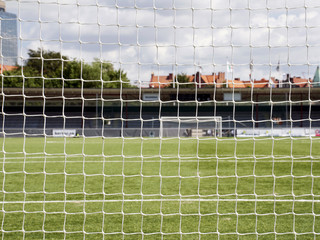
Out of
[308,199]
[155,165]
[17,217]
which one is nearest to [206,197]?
[308,199]

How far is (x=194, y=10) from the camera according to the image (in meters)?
4.87

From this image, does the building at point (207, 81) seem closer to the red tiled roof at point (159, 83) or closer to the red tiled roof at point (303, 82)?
the red tiled roof at point (159, 83)

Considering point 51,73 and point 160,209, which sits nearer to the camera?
point 160,209

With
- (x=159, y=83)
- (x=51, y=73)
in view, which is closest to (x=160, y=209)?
(x=159, y=83)

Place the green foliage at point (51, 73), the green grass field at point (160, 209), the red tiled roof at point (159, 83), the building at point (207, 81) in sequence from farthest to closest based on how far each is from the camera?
the green foliage at point (51, 73) < the building at point (207, 81) < the red tiled roof at point (159, 83) < the green grass field at point (160, 209)

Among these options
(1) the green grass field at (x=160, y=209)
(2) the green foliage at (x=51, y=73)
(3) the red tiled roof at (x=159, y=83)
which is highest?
(2) the green foliage at (x=51, y=73)

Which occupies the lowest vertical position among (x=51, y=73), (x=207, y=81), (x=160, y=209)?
(x=160, y=209)

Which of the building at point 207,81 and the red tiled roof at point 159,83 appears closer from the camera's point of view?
the red tiled roof at point 159,83

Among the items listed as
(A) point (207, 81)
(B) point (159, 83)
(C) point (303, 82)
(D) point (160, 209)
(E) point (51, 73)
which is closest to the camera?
(B) point (159, 83)

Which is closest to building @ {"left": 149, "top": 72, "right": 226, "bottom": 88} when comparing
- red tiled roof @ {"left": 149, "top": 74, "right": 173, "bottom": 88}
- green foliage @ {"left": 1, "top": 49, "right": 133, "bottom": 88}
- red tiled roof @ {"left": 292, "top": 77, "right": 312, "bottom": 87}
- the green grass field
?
red tiled roof @ {"left": 149, "top": 74, "right": 173, "bottom": 88}

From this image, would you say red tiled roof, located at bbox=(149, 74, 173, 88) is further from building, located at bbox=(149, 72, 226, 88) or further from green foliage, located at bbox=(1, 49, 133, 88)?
green foliage, located at bbox=(1, 49, 133, 88)

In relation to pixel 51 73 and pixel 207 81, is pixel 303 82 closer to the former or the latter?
pixel 207 81

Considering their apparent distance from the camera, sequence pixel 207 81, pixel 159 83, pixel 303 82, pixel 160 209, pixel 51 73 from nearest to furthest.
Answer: pixel 159 83 → pixel 160 209 → pixel 303 82 → pixel 207 81 → pixel 51 73

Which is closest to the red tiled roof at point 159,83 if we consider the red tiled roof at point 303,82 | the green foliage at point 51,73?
the red tiled roof at point 303,82
